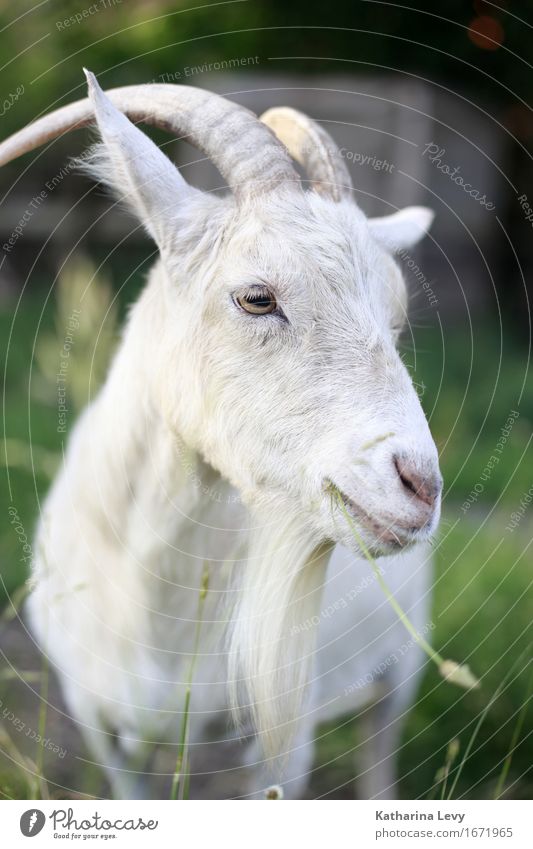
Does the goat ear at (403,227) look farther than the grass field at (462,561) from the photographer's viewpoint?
No

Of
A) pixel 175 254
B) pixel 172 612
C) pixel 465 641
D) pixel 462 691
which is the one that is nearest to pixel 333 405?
pixel 175 254

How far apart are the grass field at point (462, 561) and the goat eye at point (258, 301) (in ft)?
2.09

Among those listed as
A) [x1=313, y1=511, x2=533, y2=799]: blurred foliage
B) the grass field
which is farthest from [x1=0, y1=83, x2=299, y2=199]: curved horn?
[x1=313, y1=511, x2=533, y2=799]: blurred foliage

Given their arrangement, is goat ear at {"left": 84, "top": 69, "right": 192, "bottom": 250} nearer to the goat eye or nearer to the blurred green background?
the goat eye

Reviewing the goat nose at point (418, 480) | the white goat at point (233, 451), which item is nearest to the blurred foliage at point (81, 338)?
the white goat at point (233, 451)

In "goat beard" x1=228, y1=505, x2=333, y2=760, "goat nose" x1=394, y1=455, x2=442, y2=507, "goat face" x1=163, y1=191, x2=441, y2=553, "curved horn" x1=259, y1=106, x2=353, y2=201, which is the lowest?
"goat beard" x1=228, y1=505, x2=333, y2=760

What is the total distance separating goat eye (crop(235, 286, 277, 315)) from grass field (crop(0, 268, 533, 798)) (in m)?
0.64

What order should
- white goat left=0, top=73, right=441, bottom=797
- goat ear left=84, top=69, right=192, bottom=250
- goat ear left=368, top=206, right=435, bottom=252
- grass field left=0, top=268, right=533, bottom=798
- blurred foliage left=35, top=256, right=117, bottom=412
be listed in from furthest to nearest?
grass field left=0, top=268, right=533, bottom=798
blurred foliage left=35, top=256, right=117, bottom=412
goat ear left=368, top=206, right=435, bottom=252
goat ear left=84, top=69, right=192, bottom=250
white goat left=0, top=73, right=441, bottom=797

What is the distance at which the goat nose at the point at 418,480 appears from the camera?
1.73m

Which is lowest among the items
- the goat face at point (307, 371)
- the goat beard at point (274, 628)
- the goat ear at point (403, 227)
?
the goat beard at point (274, 628)

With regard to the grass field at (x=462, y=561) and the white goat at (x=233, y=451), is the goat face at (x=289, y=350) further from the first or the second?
the grass field at (x=462, y=561)

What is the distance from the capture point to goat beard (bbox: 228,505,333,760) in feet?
7.43

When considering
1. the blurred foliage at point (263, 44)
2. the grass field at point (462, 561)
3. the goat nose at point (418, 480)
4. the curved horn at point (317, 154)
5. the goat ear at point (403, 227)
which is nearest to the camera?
the goat nose at point (418, 480)
